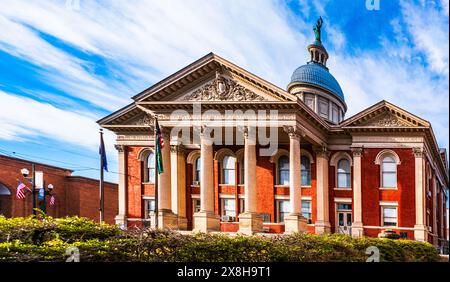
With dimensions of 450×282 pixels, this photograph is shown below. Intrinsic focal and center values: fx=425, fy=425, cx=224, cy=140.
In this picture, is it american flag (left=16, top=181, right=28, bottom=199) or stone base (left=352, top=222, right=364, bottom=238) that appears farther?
stone base (left=352, top=222, right=364, bottom=238)

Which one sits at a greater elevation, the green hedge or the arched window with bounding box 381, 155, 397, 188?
the arched window with bounding box 381, 155, 397, 188

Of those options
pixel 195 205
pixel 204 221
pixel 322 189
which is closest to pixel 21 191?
pixel 204 221

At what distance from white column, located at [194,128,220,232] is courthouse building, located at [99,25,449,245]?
5 centimetres

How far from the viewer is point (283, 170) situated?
25.6 m

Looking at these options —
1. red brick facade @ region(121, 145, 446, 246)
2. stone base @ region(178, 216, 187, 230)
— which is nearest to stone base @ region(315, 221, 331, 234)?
red brick facade @ region(121, 145, 446, 246)

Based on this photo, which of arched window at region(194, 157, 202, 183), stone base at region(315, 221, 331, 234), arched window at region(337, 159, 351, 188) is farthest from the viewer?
arched window at region(337, 159, 351, 188)

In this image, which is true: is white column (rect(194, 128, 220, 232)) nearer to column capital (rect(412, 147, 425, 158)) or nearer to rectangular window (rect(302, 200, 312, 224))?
rectangular window (rect(302, 200, 312, 224))

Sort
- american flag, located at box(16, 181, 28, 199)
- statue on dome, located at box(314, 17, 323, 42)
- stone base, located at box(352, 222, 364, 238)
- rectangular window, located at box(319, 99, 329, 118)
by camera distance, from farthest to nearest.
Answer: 1. rectangular window, located at box(319, 99, 329, 118)
2. stone base, located at box(352, 222, 364, 238)
3. american flag, located at box(16, 181, 28, 199)
4. statue on dome, located at box(314, 17, 323, 42)

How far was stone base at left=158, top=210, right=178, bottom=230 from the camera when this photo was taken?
20152mm
